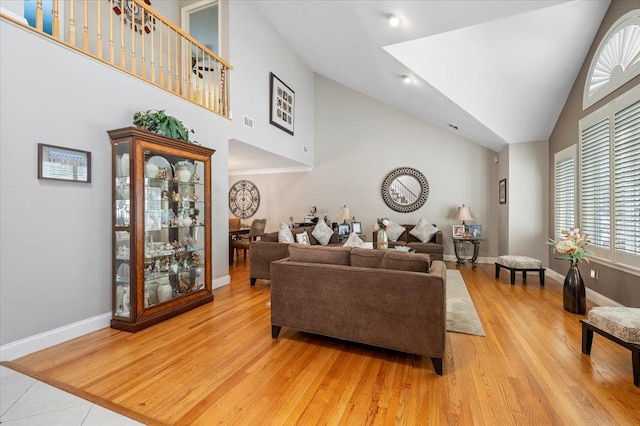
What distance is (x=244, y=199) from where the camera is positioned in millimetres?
8391

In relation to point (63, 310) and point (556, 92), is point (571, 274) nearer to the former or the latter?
point (556, 92)

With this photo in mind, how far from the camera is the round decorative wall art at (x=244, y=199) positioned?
8.24 m

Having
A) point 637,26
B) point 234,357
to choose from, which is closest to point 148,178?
point 234,357

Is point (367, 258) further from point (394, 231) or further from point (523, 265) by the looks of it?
point (394, 231)

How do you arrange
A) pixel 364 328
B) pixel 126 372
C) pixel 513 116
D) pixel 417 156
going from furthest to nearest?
pixel 417 156 < pixel 513 116 < pixel 364 328 < pixel 126 372

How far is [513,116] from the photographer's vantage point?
4.81m

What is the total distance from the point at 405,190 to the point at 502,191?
6.52 ft

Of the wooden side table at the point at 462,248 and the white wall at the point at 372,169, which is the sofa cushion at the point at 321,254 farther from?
the white wall at the point at 372,169

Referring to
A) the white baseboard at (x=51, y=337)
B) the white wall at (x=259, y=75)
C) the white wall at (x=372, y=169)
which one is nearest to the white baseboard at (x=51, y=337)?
the white baseboard at (x=51, y=337)

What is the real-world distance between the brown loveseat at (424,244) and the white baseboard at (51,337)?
479 cm

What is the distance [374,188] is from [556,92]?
382 cm

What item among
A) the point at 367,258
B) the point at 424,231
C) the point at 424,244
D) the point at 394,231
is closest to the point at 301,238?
the point at 394,231

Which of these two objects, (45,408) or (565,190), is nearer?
(45,408)

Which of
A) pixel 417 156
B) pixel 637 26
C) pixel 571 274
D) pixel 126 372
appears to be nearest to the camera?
pixel 126 372
